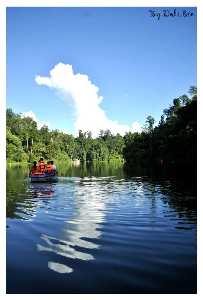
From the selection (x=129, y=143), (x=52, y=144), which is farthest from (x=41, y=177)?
(x=52, y=144)

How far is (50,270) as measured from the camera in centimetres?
766

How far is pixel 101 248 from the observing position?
930cm

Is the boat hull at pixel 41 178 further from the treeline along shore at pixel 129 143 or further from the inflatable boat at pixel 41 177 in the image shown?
the treeline along shore at pixel 129 143

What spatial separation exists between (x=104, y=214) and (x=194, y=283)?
730cm

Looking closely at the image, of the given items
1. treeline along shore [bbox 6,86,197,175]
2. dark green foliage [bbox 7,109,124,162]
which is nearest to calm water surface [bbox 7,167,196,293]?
treeline along shore [bbox 6,86,197,175]

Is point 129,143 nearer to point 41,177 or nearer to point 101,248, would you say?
point 41,177

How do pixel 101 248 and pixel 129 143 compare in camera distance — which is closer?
pixel 101 248

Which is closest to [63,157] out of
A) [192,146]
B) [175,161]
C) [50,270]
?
[175,161]

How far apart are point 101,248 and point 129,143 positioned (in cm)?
7839

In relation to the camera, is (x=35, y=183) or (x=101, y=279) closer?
(x=101, y=279)

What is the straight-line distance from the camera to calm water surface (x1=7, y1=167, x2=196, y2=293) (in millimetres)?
6992

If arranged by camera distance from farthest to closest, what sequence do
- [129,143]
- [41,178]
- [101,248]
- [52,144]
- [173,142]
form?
[52,144]
[129,143]
[173,142]
[41,178]
[101,248]
